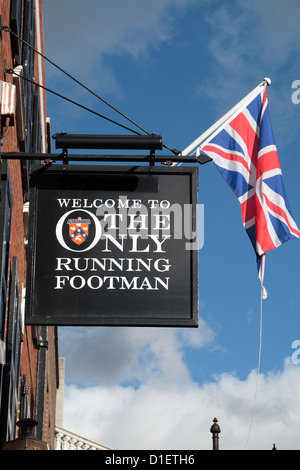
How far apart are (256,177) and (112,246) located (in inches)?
93.9

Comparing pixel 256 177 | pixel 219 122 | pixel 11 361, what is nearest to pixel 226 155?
pixel 256 177

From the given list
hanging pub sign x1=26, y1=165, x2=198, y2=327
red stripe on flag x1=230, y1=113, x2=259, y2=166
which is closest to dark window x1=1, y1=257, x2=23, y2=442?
hanging pub sign x1=26, y1=165, x2=198, y2=327

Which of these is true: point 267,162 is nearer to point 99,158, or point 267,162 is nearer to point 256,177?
point 256,177

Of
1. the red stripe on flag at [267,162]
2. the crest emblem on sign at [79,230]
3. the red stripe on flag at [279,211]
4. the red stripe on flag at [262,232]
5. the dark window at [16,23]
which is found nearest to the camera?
the crest emblem on sign at [79,230]

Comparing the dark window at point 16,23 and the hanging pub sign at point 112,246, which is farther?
the dark window at point 16,23

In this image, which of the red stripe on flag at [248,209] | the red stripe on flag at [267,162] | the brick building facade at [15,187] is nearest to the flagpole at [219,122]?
the red stripe on flag at [267,162]

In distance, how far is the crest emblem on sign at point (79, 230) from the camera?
28.7ft

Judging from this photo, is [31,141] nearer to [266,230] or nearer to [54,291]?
[266,230]

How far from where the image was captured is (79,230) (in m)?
8.76

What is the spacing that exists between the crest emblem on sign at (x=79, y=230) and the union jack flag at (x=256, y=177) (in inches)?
83.1

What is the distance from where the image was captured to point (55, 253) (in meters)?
8.70

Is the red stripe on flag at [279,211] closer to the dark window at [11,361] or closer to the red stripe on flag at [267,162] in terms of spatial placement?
the red stripe on flag at [267,162]

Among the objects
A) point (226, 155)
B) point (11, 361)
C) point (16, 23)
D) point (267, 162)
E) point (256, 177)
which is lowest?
point (11, 361)
